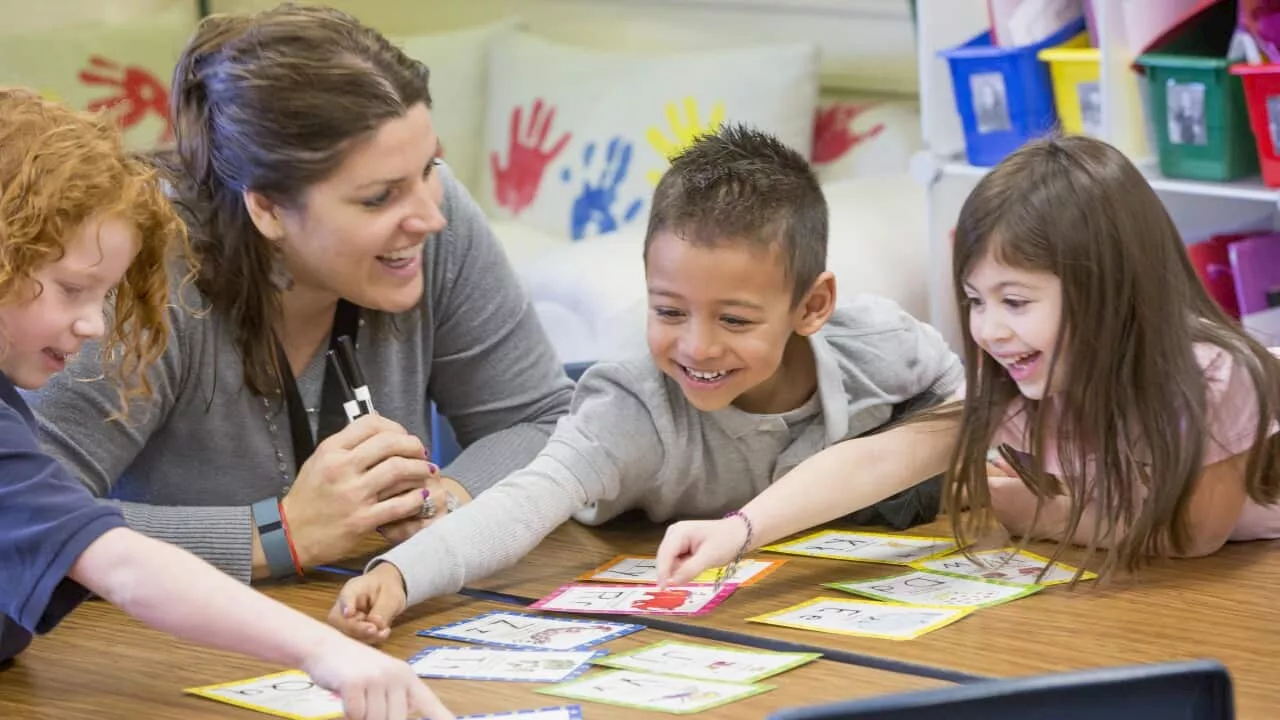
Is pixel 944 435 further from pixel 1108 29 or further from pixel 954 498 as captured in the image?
pixel 1108 29

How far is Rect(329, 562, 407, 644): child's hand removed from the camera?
4.38 ft

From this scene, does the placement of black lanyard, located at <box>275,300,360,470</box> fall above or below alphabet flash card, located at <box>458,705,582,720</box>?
above

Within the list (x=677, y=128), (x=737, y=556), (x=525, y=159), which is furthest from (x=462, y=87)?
(x=737, y=556)

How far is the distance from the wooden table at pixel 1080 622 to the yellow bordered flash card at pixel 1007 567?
0.08ft

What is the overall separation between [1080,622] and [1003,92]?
1.71 meters

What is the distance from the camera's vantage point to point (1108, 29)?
2.61 metres

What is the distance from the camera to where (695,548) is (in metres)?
1.42

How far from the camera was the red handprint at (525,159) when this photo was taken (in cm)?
374

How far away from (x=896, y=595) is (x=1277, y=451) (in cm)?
37

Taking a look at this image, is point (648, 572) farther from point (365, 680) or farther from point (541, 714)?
point (365, 680)

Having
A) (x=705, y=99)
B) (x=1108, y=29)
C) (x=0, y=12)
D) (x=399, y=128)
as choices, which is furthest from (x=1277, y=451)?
(x=0, y=12)

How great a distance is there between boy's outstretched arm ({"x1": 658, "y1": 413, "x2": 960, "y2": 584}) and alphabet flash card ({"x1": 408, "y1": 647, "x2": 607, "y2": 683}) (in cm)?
24

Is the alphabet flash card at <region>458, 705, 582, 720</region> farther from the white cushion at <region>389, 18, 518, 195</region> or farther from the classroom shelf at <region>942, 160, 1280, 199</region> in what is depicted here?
the white cushion at <region>389, 18, 518, 195</region>

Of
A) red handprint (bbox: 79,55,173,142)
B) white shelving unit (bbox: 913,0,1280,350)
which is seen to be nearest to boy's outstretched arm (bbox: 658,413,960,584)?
white shelving unit (bbox: 913,0,1280,350)
